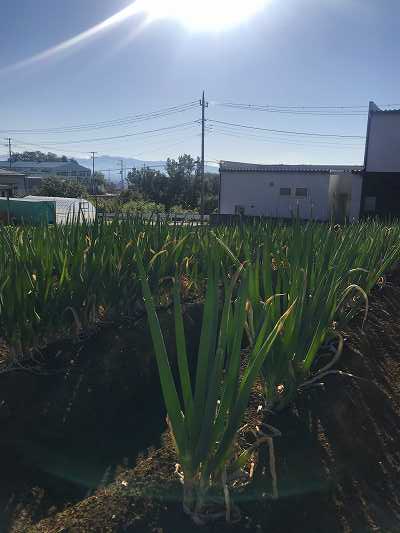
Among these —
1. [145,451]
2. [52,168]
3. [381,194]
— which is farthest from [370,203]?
[52,168]

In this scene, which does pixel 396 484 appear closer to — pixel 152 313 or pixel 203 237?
pixel 152 313

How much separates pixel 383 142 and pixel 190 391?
20.6 m

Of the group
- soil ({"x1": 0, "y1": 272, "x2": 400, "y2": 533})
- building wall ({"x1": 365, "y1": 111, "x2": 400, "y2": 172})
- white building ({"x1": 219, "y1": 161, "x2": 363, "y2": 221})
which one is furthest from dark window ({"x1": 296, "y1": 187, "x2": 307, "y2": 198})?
soil ({"x1": 0, "y1": 272, "x2": 400, "y2": 533})

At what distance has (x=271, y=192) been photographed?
960 inches

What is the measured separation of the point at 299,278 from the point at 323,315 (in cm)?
18

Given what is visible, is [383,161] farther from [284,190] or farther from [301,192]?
[284,190]

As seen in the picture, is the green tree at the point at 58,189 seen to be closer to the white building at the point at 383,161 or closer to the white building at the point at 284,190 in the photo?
the white building at the point at 284,190

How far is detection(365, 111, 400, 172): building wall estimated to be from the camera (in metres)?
19.2

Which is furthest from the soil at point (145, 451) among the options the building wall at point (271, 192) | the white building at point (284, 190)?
the building wall at point (271, 192)

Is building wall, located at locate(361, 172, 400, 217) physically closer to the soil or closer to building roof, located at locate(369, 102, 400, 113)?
building roof, located at locate(369, 102, 400, 113)

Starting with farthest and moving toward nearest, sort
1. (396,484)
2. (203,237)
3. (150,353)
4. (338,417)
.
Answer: (203,237) < (150,353) < (338,417) < (396,484)

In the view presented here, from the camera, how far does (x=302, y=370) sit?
5.96 ft

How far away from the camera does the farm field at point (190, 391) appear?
1.22 m

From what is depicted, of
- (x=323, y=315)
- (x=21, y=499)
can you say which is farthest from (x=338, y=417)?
(x=21, y=499)
